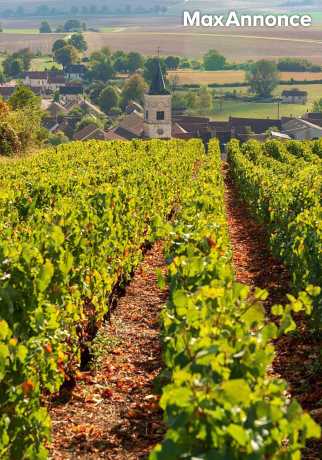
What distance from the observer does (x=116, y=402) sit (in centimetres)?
869

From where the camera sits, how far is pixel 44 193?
15.6m

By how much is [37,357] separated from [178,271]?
5.12 ft

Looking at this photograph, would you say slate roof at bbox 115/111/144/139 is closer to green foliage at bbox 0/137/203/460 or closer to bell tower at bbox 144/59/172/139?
bell tower at bbox 144/59/172/139

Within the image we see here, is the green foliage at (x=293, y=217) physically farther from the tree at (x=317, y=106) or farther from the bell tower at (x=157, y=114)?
the tree at (x=317, y=106)

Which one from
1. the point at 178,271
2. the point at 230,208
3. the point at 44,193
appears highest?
the point at 178,271

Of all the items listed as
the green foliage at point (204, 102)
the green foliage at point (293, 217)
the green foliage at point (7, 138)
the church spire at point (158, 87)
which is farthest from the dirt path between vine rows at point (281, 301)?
the green foliage at point (204, 102)

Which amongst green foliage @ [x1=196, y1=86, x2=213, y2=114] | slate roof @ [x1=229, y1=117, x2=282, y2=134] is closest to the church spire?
slate roof @ [x1=229, y1=117, x2=282, y2=134]

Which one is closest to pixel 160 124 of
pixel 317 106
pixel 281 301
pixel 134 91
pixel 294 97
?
pixel 317 106

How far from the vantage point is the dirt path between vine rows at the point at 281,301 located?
8656 millimetres

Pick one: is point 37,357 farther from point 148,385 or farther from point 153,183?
point 153,183

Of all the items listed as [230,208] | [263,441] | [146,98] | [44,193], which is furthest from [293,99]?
[263,441]

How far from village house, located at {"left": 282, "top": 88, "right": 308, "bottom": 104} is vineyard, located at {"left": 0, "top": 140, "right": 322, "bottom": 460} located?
165 m

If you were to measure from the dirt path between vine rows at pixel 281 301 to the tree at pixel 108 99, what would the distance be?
512ft

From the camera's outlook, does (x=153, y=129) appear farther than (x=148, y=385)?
Yes
